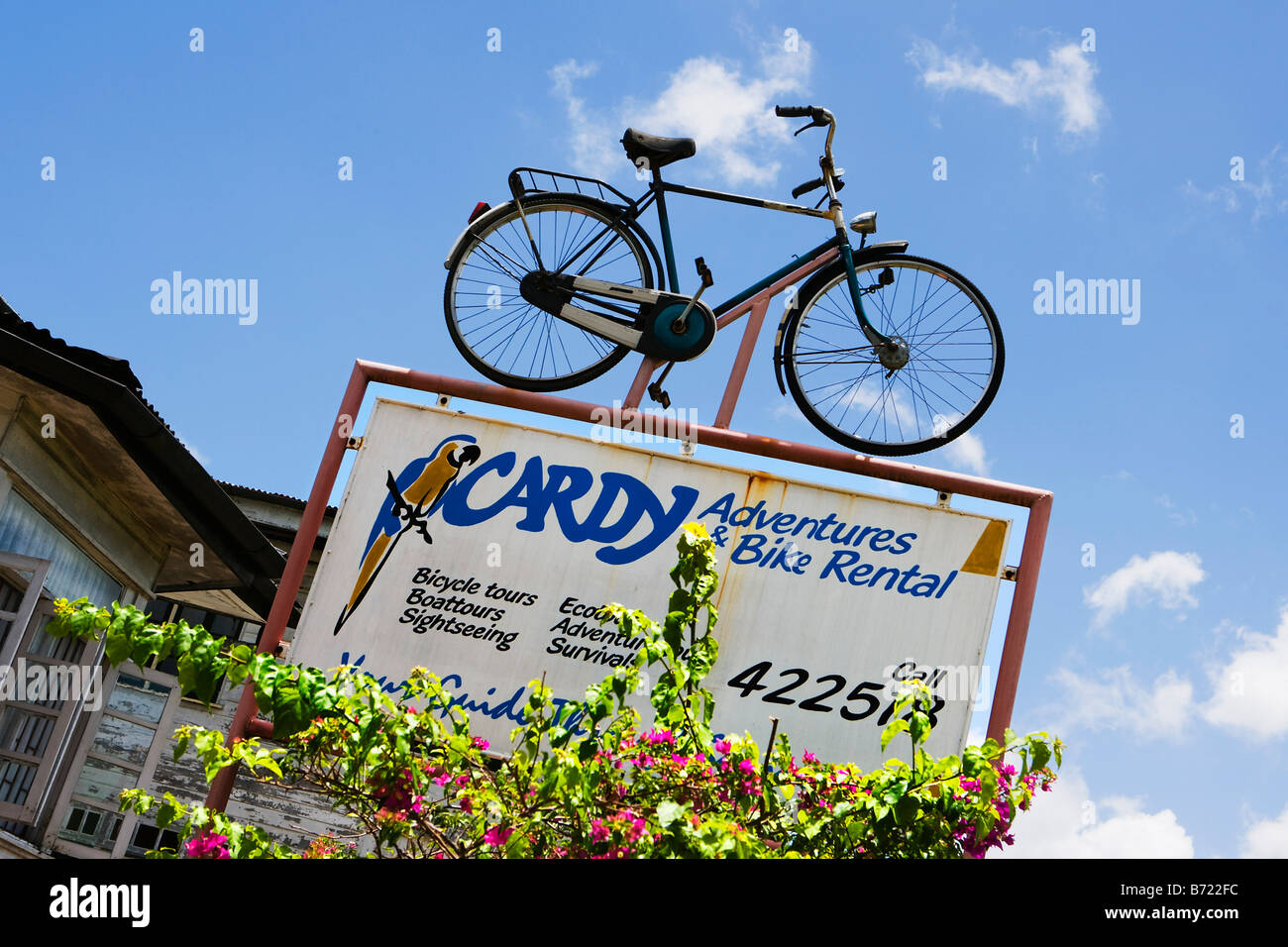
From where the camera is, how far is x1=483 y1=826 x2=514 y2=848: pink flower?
13.6 ft

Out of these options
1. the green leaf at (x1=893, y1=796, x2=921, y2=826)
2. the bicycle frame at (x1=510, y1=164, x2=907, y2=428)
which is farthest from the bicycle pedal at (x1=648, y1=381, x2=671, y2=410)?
the green leaf at (x1=893, y1=796, x2=921, y2=826)

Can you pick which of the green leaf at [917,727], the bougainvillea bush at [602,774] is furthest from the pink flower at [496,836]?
the green leaf at [917,727]

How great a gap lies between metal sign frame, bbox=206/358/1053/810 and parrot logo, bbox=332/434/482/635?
0.93 feet

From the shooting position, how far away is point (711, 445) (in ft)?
19.8

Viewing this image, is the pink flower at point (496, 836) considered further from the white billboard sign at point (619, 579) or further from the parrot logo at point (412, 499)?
the parrot logo at point (412, 499)

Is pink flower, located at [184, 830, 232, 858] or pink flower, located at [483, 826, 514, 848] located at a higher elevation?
pink flower, located at [483, 826, 514, 848]

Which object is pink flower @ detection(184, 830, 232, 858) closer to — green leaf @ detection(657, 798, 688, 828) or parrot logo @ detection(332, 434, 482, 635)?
green leaf @ detection(657, 798, 688, 828)

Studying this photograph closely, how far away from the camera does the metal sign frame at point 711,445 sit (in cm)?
568

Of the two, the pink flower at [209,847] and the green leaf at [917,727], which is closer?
the green leaf at [917,727]

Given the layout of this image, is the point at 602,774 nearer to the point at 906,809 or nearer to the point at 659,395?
the point at 906,809

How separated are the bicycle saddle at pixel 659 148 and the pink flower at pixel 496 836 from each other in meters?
3.86
